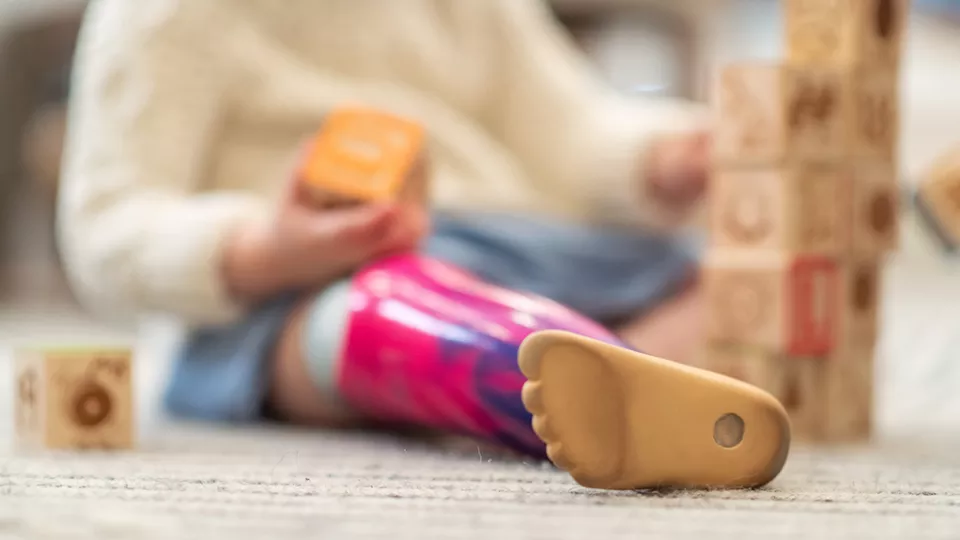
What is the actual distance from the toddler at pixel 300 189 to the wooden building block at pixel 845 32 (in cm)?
21

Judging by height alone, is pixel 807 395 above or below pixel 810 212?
below

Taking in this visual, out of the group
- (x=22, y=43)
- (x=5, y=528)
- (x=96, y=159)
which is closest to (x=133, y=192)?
(x=96, y=159)

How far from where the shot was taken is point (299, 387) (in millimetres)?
821

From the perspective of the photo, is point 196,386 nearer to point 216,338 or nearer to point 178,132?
point 216,338

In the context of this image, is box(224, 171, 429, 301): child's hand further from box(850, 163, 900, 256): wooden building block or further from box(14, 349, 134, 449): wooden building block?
box(850, 163, 900, 256): wooden building block

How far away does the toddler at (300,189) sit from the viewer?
0.82 meters

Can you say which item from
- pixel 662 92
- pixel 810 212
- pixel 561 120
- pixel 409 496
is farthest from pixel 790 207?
pixel 662 92

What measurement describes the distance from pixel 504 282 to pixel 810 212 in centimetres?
27

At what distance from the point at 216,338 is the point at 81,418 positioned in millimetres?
230

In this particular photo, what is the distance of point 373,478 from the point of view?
534 millimetres

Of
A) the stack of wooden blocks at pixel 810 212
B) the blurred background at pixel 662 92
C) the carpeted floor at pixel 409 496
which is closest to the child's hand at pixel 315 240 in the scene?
the carpeted floor at pixel 409 496

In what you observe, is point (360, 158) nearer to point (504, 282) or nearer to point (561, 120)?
point (504, 282)

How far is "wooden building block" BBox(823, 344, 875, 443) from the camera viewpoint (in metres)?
0.74

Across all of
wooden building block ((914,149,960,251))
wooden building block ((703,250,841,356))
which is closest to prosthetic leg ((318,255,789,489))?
wooden building block ((703,250,841,356))
